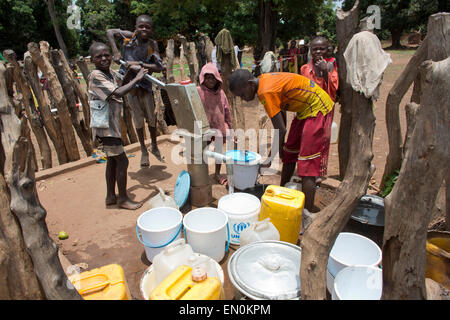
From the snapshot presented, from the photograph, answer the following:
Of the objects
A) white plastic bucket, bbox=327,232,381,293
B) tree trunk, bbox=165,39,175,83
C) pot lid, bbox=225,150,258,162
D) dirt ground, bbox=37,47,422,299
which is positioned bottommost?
dirt ground, bbox=37,47,422,299

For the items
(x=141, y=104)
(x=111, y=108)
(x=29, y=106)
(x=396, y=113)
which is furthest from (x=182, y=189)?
(x=29, y=106)

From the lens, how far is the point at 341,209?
1.53 metres

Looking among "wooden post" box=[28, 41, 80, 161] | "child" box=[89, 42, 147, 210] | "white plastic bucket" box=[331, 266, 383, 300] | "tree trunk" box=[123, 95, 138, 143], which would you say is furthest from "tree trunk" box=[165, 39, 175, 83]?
"white plastic bucket" box=[331, 266, 383, 300]

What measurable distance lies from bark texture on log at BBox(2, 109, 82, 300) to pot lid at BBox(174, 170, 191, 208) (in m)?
1.66

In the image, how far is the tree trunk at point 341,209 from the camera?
4.80ft

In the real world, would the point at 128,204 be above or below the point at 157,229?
below

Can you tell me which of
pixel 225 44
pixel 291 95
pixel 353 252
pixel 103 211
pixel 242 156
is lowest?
pixel 103 211

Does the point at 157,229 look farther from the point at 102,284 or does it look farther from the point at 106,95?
the point at 106,95

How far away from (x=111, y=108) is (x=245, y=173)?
1650 mm

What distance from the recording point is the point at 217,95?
11.6ft

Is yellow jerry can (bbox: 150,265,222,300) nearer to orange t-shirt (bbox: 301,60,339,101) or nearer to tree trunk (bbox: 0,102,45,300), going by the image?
tree trunk (bbox: 0,102,45,300)

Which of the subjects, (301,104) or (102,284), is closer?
(102,284)

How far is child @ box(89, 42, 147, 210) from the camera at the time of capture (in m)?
2.79
